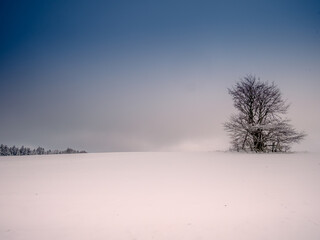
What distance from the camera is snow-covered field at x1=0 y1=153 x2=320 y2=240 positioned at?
5.45m

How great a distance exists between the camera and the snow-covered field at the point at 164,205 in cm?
545

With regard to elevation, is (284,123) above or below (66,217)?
above

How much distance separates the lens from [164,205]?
22.4 feet

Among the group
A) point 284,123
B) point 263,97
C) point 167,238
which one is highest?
point 263,97

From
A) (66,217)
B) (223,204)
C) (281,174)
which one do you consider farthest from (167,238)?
(281,174)

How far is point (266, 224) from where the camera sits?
18.6 feet

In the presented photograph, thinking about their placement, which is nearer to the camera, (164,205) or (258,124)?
(164,205)

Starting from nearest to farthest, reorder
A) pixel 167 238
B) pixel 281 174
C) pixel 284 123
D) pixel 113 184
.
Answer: pixel 167 238
pixel 113 184
pixel 281 174
pixel 284 123

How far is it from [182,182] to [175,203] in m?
2.13

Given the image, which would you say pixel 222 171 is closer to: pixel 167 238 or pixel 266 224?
pixel 266 224

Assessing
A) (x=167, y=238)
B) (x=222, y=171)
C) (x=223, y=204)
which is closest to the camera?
(x=167, y=238)

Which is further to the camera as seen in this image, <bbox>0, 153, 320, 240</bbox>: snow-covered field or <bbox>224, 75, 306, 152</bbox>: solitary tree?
<bbox>224, 75, 306, 152</bbox>: solitary tree

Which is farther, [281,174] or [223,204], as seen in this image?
[281,174]

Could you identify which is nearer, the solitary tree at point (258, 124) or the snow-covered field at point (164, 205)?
the snow-covered field at point (164, 205)
